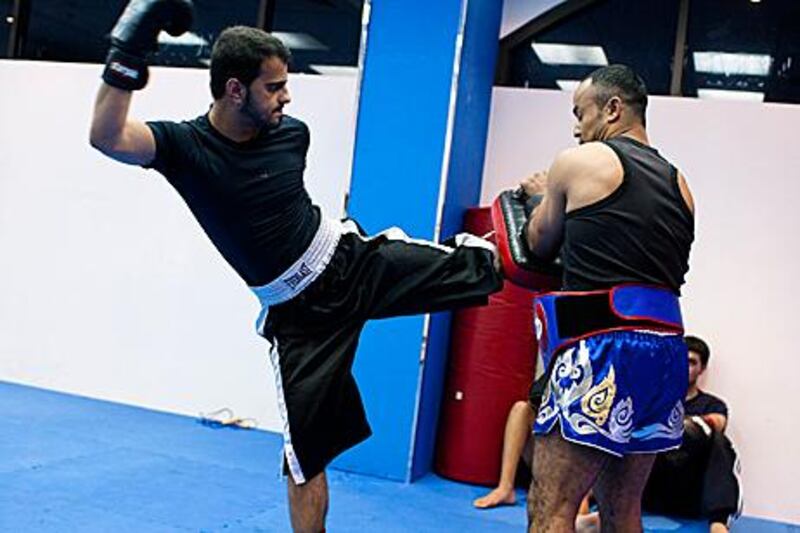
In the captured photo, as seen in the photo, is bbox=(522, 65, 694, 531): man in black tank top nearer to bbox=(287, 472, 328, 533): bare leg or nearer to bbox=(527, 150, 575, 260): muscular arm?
bbox=(527, 150, 575, 260): muscular arm

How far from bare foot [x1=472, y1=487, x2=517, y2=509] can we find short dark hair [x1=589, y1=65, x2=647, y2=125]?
76.7 inches

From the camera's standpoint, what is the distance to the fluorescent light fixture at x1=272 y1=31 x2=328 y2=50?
5.11 meters

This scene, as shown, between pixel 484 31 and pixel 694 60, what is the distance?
1.15 m

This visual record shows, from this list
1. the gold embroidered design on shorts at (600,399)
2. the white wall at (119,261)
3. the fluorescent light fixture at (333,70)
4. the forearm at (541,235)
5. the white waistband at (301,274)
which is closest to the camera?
the gold embroidered design on shorts at (600,399)

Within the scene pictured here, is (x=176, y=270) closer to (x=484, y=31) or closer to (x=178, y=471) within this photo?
(x=178, y=471)

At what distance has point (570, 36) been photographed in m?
4.63

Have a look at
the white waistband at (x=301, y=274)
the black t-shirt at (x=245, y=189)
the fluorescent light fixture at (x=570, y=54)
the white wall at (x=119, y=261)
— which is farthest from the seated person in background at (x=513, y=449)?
the fluorescent light fixture at (x=570, y=54)

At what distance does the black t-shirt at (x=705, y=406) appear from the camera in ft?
12.3

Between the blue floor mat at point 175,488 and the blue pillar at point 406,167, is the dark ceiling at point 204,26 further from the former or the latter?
the blue floor mat at point 175,488

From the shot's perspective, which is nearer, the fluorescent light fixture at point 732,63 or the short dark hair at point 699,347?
the short dark hair at point 699,347

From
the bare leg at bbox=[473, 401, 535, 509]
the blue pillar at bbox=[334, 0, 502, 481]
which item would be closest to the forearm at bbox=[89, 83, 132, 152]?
the blue pillar at bbox=[334, 0, 502, 481]

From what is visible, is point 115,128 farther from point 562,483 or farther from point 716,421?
point 716,421

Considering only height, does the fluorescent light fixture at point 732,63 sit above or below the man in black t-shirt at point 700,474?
above

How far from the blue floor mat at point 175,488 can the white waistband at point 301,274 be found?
102cm
